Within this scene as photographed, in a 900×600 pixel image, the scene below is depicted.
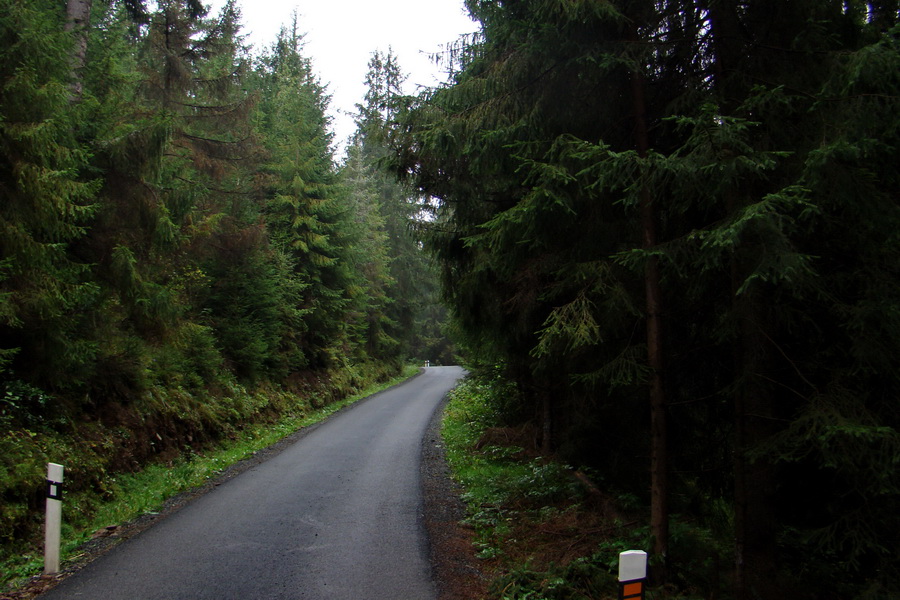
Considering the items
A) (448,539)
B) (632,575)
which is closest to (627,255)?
(632,575)

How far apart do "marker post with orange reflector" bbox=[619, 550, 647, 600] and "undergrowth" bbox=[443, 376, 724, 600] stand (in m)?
1.48

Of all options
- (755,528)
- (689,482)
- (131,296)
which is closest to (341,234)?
(131,296)

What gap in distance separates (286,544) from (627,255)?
5088 millimetres

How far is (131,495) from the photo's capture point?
845 cm

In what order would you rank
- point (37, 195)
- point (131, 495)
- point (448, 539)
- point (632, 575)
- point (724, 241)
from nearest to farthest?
1. point (632, 575)
2. point (724, 241)
3. point (448, 539)
4. point (37, 195)
5. point (131, 495)

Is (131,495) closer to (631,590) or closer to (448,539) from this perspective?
(448,539)

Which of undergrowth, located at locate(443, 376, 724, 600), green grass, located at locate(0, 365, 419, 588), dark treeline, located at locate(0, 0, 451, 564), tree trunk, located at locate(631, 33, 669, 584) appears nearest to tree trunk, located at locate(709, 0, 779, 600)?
undergrowth, located at locate(443, 376, 724, 600)

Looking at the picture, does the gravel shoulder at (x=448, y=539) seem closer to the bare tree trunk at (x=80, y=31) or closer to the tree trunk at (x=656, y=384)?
the tree trunk at (x=656, y=384)

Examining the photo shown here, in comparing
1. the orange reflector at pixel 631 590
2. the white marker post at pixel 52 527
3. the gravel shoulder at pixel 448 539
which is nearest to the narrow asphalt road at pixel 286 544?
the gravel shoulder at pixel 448 539

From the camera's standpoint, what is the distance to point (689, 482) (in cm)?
741

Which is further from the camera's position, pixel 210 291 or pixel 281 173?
pixel 281 173

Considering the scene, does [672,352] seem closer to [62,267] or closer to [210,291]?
[62,267]

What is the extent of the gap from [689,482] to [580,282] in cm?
364

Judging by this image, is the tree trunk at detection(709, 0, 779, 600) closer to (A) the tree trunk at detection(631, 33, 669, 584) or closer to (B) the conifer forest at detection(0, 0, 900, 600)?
(B) the conifer forest at detection(0, 0, 900, 600)
